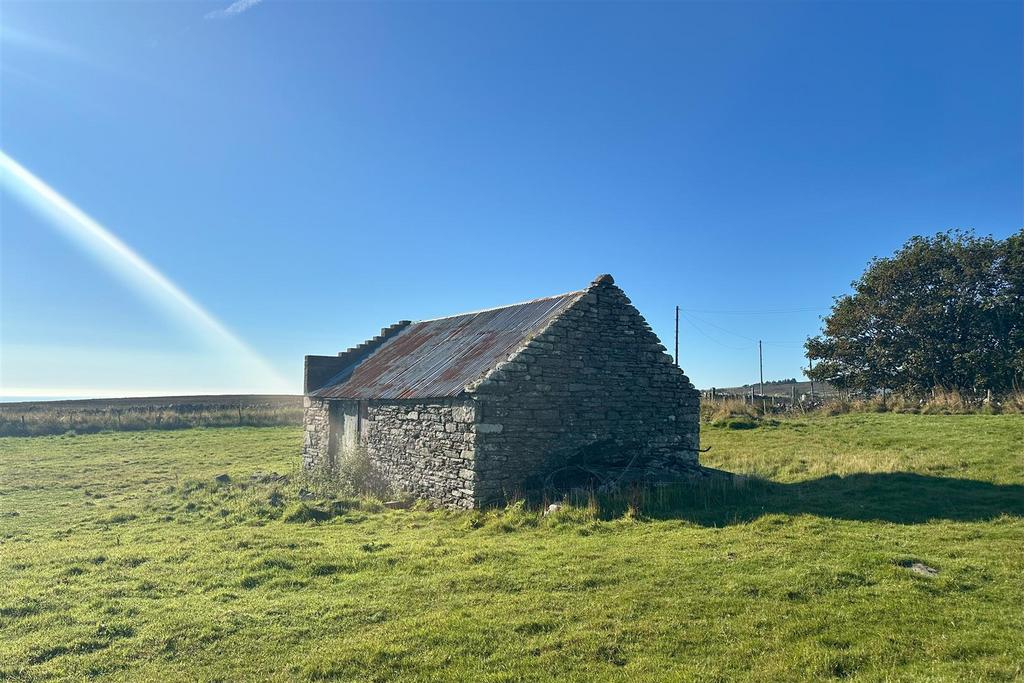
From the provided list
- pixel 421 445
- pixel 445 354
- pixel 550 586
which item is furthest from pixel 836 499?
pixel 445 354

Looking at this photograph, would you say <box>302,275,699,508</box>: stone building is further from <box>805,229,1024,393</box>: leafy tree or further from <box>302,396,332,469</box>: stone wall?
<box>805,229,1024,393</box>: leafy tree

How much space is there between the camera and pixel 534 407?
1373 centimetres

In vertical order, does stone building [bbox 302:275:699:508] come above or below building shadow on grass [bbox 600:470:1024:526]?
above

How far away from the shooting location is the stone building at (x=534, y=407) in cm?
1329

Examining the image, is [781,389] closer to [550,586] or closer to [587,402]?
[587,402]

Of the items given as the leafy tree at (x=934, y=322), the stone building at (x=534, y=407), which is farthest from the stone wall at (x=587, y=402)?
the leafy tree at (x=934, y=322)

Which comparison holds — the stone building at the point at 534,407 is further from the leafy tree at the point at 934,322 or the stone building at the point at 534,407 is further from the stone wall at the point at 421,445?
the leafy tree at the point at 934,322

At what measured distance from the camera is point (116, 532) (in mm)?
11523

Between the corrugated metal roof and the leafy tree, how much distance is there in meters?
21.8

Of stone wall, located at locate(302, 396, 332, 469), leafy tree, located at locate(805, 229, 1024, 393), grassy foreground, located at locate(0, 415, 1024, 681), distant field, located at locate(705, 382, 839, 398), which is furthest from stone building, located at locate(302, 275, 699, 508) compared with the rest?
distant field, located at locate(705, 382, 839, 398)

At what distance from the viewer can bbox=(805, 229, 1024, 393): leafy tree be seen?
2755 cm

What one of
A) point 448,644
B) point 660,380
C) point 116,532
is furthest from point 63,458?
point 448,644

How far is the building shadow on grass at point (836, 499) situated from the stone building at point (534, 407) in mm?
2092

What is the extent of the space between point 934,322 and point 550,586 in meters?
29.5
